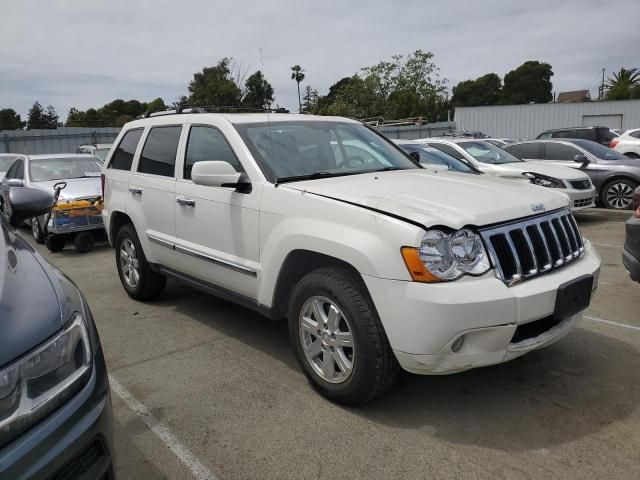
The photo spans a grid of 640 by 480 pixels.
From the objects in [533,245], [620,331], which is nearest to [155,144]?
[533,245]

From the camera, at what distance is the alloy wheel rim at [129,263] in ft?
17.3

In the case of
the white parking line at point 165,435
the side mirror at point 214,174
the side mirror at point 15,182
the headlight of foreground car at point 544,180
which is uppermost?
the side mirror at point 214,174

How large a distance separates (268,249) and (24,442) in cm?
206

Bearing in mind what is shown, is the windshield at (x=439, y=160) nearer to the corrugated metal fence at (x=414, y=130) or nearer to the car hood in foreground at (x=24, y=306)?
the car hood in foreground at (x=24, y=306)

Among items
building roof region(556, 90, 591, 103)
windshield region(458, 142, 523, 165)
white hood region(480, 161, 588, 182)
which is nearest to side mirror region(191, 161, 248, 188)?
white hood region(480, 161, 588, 182)

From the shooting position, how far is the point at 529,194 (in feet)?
11.1

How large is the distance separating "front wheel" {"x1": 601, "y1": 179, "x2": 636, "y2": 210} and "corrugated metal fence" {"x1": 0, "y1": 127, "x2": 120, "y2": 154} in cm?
1781

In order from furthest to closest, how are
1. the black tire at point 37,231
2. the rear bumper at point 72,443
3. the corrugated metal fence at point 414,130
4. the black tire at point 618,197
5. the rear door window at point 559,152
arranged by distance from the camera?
the corrugated metal fence at point 414,130
the rear door window at point 559,152
the black tire at point 618,197
the black tire at point 37,231
the rear bumper at point 72,443

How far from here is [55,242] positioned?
27.6 feet

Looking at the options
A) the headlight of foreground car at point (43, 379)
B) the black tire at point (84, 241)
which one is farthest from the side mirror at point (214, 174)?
the black tire at point (84, 241)

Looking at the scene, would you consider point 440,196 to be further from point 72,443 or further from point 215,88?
point 215,88

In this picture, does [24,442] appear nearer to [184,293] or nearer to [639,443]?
[639,443]

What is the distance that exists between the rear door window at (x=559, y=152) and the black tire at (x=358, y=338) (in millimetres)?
9930

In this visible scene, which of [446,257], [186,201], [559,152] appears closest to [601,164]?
[559,152]
